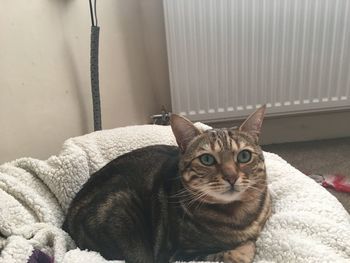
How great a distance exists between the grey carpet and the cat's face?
2.67 feet

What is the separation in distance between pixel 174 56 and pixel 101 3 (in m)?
0.35

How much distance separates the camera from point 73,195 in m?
1.30

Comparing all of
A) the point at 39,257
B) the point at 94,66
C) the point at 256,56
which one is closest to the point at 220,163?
the point at 39,257

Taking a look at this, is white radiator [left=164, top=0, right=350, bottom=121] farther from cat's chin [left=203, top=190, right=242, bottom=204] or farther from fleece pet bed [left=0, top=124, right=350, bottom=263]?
cat's chin [left=203, top=190, right=242, bottom=204]

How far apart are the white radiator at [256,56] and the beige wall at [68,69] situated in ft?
0.57

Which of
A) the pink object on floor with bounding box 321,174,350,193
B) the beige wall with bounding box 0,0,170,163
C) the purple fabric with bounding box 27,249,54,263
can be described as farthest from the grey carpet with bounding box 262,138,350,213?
the purple fabric with bounding box 27,249,54,263

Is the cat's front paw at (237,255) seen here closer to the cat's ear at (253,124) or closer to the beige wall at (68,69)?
the cat's ear at (253,124)

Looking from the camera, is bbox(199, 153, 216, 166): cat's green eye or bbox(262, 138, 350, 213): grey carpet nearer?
bbox(199, 153, 216, 166): cat's green eye

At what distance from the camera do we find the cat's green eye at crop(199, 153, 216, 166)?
3.34 ft

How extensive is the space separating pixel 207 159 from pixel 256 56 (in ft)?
2.82

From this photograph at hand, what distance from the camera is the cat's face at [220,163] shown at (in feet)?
3.25

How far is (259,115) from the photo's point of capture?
3.57 feet

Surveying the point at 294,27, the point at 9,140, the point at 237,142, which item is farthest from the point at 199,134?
the point at 294,27

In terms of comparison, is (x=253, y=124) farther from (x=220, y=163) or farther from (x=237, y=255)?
(x=237, y=255)
